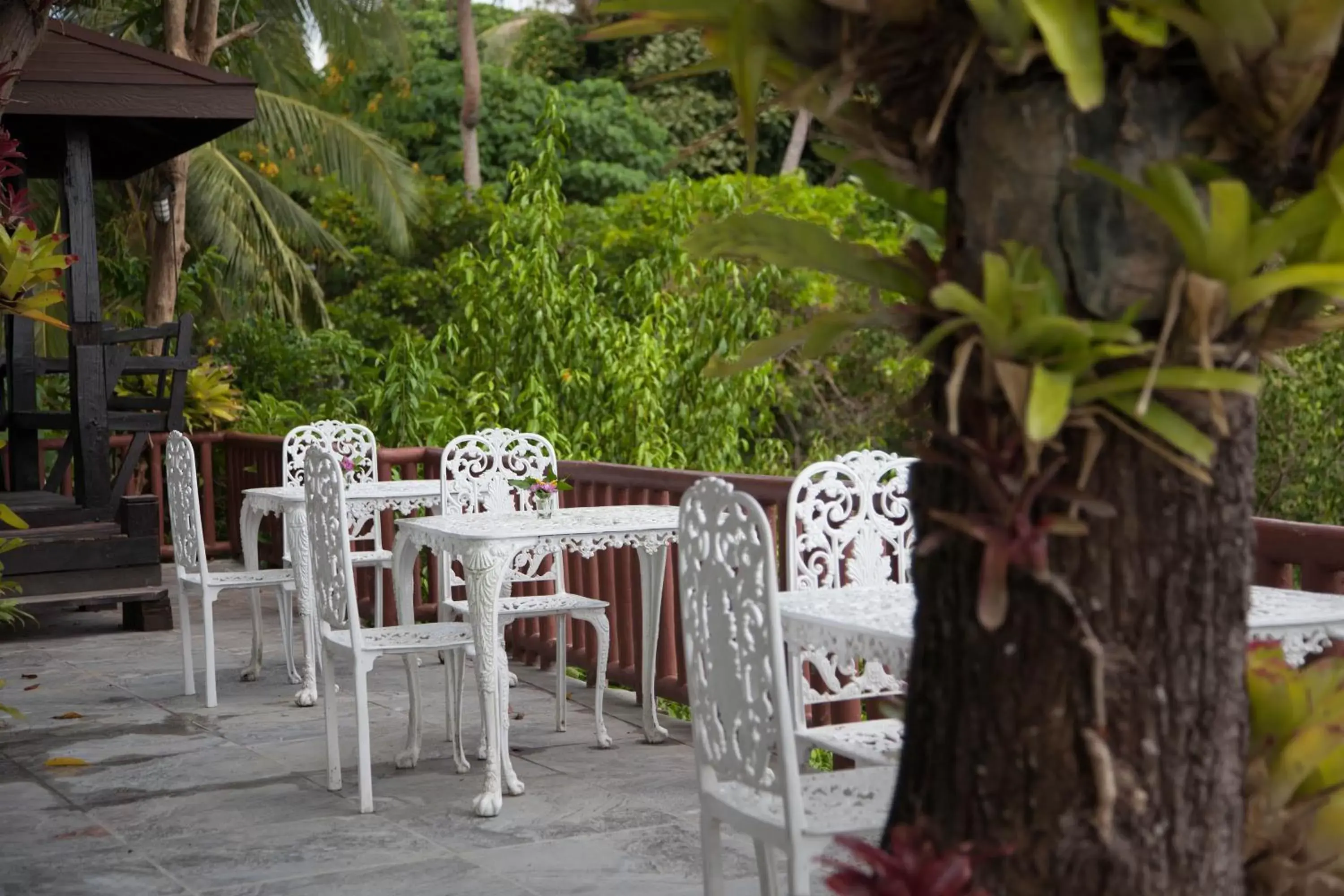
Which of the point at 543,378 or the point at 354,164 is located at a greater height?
the point at 354,164

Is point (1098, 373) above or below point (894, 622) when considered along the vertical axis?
above

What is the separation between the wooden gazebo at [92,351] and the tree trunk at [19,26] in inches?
111

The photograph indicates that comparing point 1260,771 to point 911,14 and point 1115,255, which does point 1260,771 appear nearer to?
point 1115,255

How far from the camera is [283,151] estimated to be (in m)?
18.4

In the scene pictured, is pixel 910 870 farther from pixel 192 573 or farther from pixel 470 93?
pixel 470 93

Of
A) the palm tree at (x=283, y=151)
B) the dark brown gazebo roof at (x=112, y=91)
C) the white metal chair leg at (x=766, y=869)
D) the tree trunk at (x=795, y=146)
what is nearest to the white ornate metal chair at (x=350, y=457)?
the dark brown gazebo roof at (x=112, y=91)

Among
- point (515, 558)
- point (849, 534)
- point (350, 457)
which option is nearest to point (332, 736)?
point (515, 558)

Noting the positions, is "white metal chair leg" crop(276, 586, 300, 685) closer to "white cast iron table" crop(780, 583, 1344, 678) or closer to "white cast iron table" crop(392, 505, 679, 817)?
"white cast iron table" crop(392, 505, 679, 817)

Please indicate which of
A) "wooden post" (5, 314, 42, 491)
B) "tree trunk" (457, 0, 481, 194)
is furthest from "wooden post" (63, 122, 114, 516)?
"tree trunk" (457, 0, 481, 194)

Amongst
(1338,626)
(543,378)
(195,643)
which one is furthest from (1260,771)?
(543,378)

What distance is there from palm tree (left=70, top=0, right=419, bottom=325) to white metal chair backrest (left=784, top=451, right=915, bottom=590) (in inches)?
469

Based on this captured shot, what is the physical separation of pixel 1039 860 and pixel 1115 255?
0.68 metres

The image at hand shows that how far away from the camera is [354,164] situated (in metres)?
17.5

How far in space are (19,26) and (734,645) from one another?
3.40 metres
